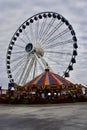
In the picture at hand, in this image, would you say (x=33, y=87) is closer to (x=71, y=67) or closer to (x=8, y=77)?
(x=71, y=67)

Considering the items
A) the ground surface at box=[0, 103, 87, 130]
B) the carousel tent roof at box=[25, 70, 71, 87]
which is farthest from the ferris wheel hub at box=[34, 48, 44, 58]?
the ground surface at box=[0, 103, 87, 130]

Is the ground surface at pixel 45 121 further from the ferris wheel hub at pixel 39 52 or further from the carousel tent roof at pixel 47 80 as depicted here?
the ferris wheel hub at pixel 39 52

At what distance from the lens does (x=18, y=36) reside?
51.6m

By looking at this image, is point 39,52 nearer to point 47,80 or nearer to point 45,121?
point 47,80

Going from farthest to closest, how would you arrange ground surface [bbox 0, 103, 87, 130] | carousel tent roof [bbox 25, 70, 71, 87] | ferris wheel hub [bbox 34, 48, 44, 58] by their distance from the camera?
ferris wheel hub [bbox 34, 48, 44, 58], carousel tent roof [bbox 25, 70, 71, 87], ground surface [bbox 0, 103, 87, 130]

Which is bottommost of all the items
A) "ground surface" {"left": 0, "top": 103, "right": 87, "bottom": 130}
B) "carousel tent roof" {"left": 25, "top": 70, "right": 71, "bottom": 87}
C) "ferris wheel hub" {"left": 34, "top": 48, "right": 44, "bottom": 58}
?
"ground surface" {"left": 0, "top": 103, "right": 87, "bottom": 130}

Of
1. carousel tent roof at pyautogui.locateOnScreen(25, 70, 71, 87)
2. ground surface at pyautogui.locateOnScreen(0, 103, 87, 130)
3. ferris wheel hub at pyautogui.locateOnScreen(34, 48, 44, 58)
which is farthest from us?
ferris wheel hub at pyautogui.locateOnScreen(34, 48, 44, 58)

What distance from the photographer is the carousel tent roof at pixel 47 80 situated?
1666 inches

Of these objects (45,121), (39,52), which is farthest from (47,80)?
(45,121)

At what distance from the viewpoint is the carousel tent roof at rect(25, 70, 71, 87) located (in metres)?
42.3

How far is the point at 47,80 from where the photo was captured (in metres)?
43.0

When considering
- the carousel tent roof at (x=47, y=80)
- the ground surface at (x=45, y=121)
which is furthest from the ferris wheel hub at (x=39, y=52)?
the ground surface at (x=45, y=121)

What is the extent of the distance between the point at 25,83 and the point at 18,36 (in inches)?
384

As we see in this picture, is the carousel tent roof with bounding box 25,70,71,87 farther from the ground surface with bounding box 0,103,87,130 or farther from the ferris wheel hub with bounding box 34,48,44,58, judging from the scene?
the ground surface with bounding box 0,103,87,130
